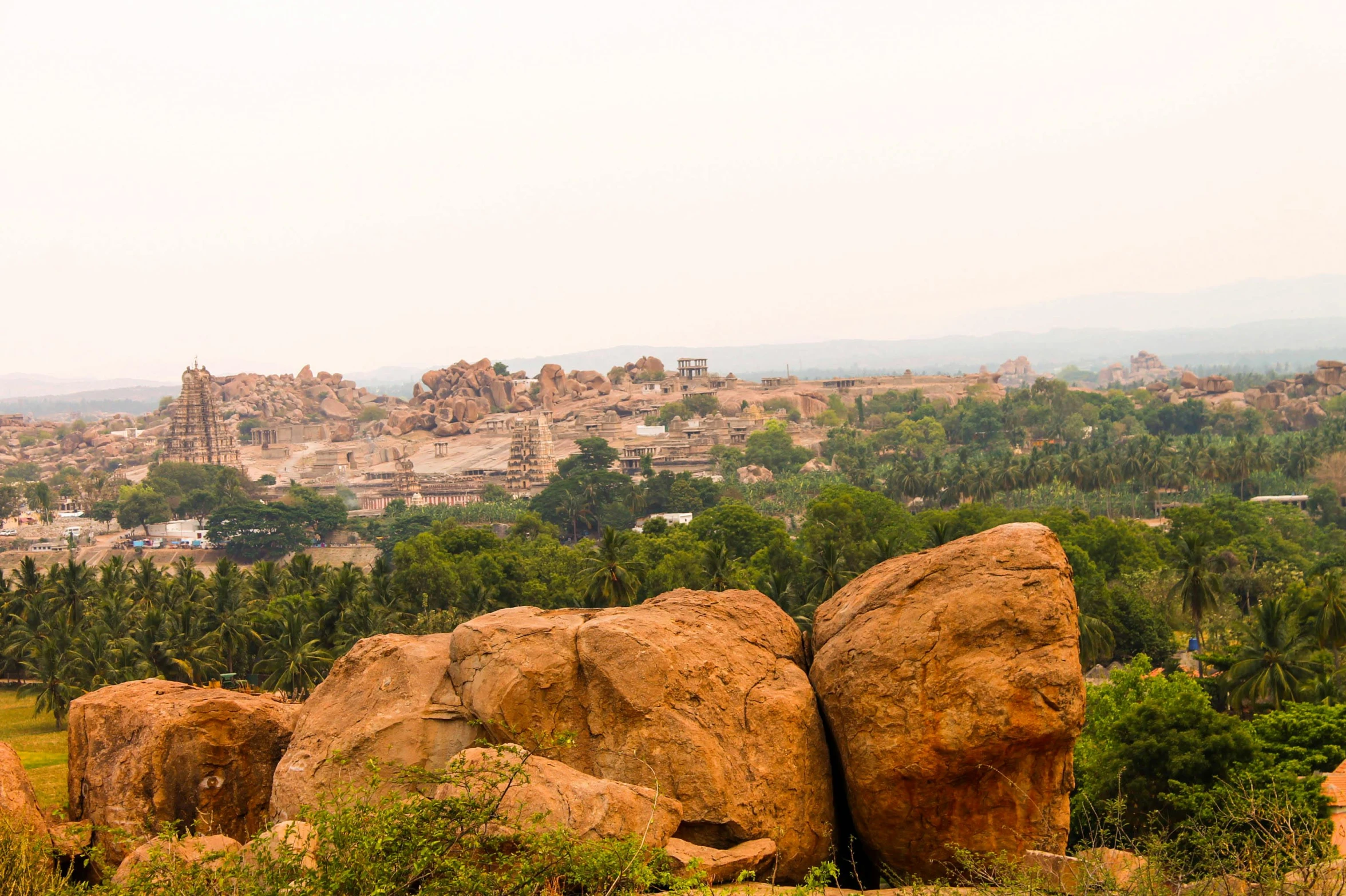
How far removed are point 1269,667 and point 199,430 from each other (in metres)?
120

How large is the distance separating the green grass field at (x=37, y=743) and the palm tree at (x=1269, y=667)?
23346mm

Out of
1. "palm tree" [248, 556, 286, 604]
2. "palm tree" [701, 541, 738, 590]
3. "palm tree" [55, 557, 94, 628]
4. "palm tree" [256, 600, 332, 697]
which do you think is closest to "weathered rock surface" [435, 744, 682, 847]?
"palm tree" [256, 600, 332, 697]

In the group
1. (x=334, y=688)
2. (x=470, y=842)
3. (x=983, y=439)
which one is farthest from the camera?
(x=983, y=439)

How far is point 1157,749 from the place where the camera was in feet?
60.8

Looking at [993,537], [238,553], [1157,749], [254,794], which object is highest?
[993,537]

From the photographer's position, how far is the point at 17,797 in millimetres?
12820

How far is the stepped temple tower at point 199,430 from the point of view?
5059 inches

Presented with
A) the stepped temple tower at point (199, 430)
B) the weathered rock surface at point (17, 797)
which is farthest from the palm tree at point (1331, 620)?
the stepped temple tower at point (199, 430)

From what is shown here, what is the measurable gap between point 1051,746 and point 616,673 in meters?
4.21

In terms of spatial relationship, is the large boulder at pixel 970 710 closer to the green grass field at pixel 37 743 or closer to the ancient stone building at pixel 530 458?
the green grass field at pixel 37 743

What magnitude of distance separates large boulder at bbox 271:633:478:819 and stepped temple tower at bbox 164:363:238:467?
121 m

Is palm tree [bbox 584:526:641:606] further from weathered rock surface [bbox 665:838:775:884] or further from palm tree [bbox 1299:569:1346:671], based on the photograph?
weathered rock surface [bbox 665:838:775:884]

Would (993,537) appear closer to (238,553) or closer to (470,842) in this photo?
(470,842)

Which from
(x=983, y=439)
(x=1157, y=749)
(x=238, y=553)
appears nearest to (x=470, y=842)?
(x=1157, y=749)
